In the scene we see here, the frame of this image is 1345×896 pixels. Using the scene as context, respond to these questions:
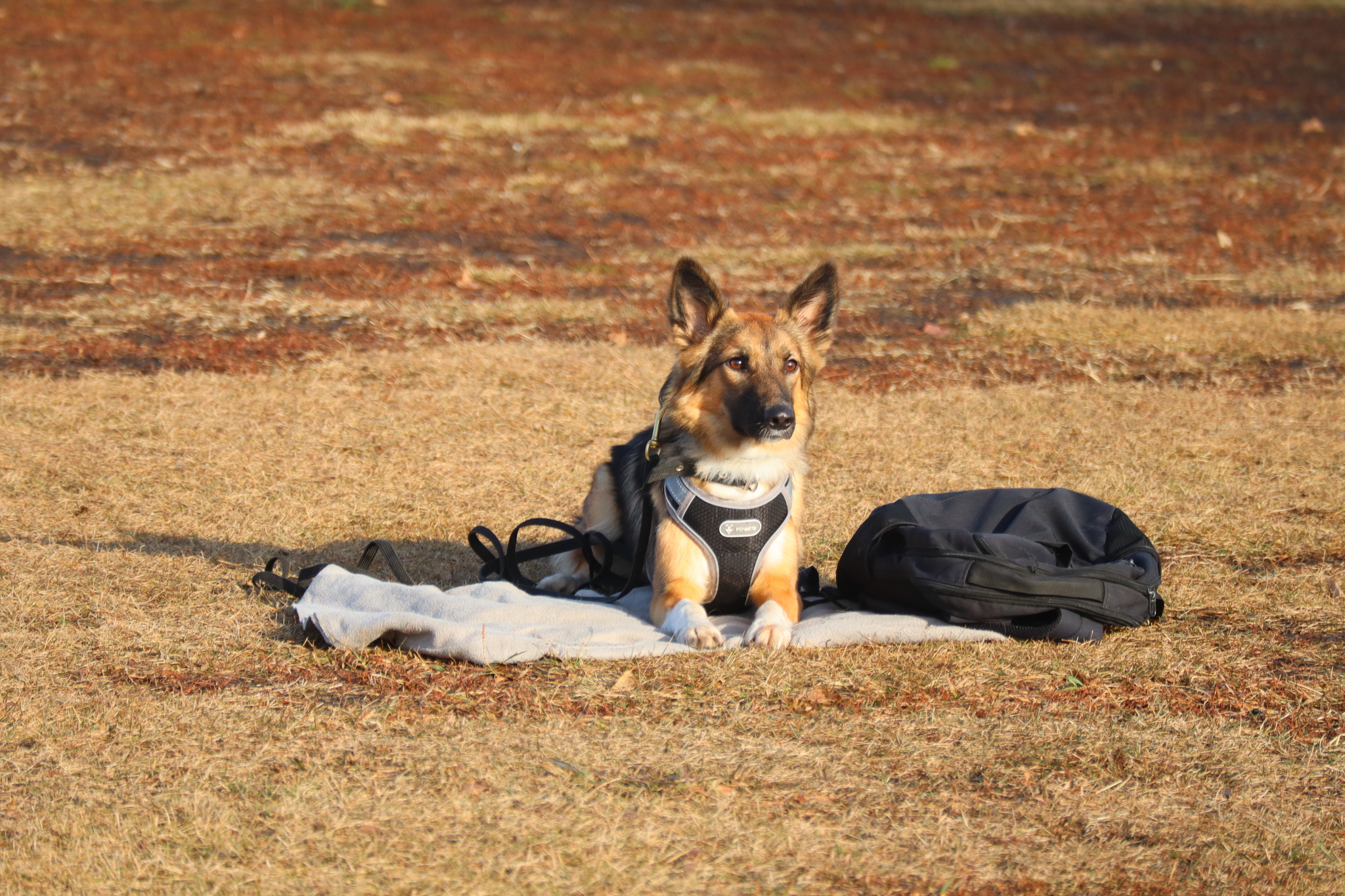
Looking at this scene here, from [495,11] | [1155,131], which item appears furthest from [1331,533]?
[495,11]

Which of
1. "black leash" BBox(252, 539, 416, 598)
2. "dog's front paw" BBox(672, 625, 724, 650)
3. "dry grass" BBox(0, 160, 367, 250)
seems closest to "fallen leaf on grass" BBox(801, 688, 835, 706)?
"dog's front paw" BBox(672, 625, 724, 650)

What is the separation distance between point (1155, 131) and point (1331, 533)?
13094mm

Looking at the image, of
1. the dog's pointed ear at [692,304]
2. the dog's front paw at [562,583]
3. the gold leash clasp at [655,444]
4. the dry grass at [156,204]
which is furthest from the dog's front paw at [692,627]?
the dry grass at [156,204]

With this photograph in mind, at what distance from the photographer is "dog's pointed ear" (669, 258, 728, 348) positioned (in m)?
4.85

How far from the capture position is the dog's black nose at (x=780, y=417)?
15.0 feet

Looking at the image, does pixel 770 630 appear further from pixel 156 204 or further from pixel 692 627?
pixel 156 204

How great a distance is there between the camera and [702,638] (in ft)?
14.4

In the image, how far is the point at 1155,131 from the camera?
1752cm

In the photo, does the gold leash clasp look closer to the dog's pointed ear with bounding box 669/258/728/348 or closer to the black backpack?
the dog's pointed ear with bounding box 669/258/728/348

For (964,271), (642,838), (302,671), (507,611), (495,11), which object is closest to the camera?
(642,838)

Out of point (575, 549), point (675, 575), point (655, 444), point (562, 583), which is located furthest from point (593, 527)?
point (675, 575)

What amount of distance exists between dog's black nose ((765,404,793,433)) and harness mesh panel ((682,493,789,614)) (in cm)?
32

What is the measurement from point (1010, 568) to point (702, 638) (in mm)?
1133

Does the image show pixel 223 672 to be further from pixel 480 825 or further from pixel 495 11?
pixel 495 11
